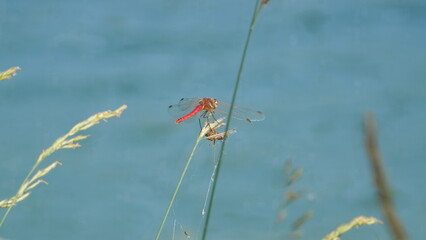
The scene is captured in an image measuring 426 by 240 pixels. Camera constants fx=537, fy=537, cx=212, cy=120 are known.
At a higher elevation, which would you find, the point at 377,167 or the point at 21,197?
Result: the point at 21,197

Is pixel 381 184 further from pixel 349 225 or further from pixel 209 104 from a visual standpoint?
pixel 209 104

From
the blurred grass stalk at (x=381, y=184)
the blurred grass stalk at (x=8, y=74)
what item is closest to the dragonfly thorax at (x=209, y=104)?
the blurred grass stalk at (x=8, y=74)

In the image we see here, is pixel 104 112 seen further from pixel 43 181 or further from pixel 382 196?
pixel 382 196

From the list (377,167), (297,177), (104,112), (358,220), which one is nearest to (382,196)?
(377,167)

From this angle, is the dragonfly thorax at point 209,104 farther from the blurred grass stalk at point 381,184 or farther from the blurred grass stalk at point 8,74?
the blurred grass stalk at point 381,184

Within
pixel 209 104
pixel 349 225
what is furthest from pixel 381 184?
pixel 209 104

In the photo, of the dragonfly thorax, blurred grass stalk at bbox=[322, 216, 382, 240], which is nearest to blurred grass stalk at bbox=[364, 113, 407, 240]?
blurred grass stalk at bbox=[322, 216, 382, 240]

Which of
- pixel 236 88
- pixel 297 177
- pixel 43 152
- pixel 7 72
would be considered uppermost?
pixel 7 72
